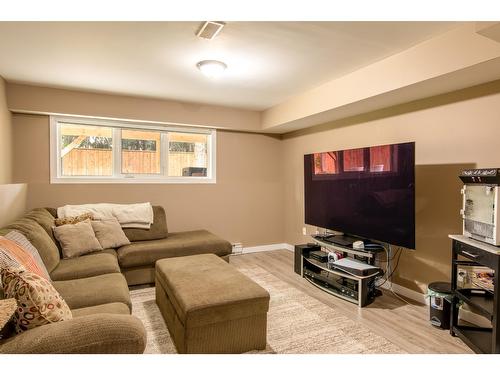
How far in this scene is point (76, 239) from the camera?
301cm

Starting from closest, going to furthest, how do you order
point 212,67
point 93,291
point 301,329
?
point 93,291
point 301,329
point 212,67

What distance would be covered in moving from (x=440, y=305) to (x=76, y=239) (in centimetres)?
353

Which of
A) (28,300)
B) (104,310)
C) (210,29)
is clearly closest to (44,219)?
(104,310)

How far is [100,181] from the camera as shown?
400 cm

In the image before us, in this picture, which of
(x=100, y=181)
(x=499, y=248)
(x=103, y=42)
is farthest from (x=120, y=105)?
(x=499, y=248)

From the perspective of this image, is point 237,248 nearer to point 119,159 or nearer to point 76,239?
point 119,159

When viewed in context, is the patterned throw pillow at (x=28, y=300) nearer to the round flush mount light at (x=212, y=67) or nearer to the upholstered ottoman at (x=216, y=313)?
the upholstered ottoman at (x=216, y=313)

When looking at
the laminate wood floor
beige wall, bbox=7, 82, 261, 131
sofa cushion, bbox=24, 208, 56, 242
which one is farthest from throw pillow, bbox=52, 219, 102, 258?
the laminate wood floor

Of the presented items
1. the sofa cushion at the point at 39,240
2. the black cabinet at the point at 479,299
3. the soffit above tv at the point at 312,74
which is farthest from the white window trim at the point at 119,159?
the black cabinet at the point at 479,299

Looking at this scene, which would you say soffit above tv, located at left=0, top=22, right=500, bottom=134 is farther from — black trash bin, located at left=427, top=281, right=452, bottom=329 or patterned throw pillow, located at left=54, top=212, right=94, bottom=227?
black trash bin, located at left=427, top=281, right=452, bottom=329

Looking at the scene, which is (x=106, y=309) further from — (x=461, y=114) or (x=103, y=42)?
(x=461, y=114)

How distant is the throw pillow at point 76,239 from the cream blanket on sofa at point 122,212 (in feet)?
1.34
